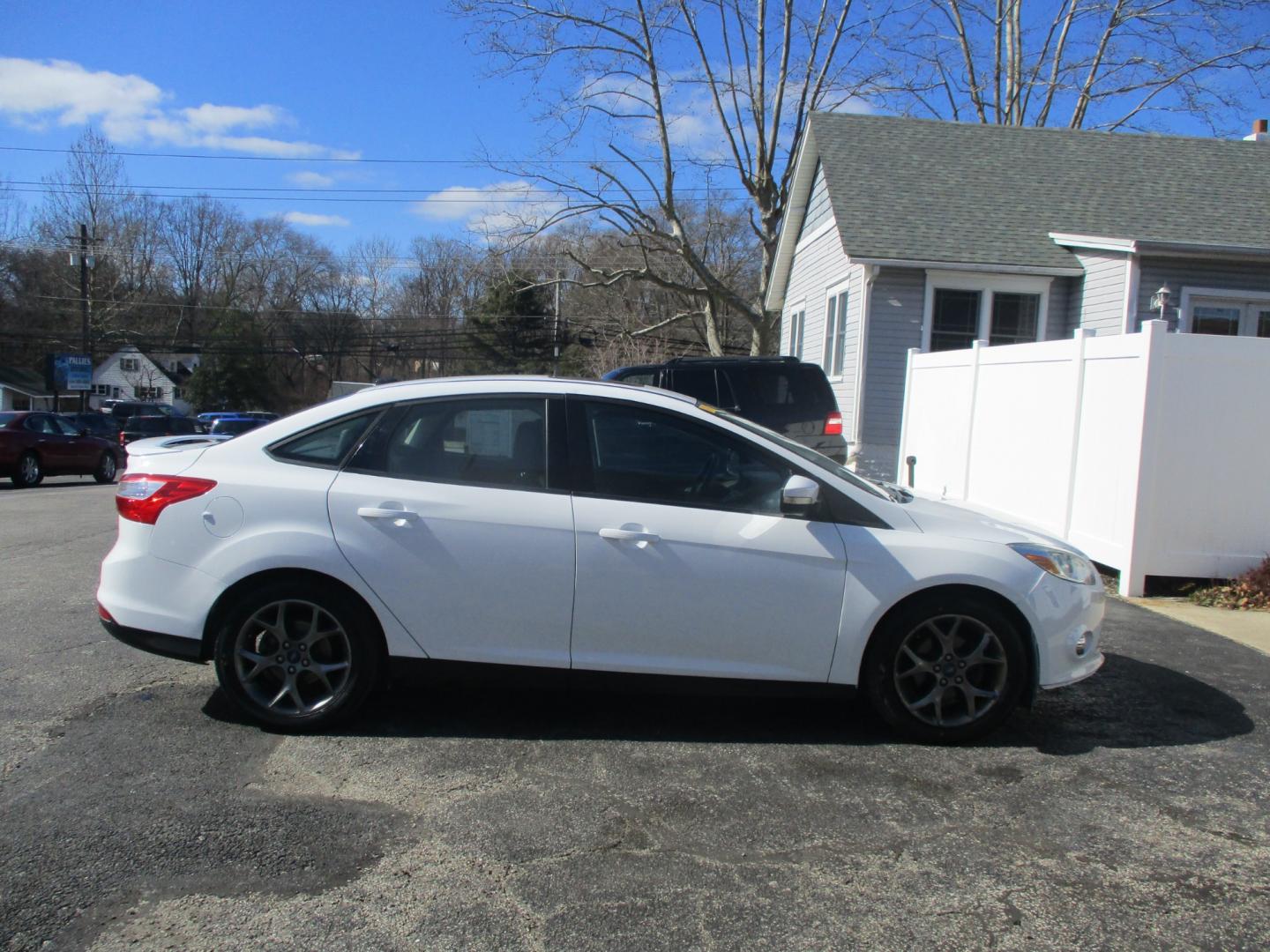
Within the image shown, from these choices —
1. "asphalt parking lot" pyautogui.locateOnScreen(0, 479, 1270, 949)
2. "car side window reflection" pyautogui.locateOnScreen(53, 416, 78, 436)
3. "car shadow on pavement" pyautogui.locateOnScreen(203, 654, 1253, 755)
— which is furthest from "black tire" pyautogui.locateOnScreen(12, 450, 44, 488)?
"car shadow on pavement" pyautogui.locateOnScreen(203, 654, 1253, 755)

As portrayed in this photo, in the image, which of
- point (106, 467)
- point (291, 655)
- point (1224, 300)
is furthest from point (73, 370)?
point (291, 655)

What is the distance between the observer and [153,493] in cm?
442

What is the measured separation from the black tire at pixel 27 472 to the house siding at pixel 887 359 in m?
16.8

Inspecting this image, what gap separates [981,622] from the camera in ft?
14.1

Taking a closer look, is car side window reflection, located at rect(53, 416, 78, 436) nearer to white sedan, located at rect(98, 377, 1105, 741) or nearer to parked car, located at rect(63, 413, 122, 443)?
parked car, located at rect(63, 413, 122, 443)

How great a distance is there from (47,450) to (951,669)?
21321 millimetres

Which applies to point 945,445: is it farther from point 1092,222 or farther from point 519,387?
point 519,387

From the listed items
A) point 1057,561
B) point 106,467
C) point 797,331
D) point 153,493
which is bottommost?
point 106,467

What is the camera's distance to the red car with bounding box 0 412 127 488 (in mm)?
19609

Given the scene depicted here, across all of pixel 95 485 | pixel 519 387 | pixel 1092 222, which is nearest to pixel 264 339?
pixel 95 485

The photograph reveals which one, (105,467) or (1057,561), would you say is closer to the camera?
(1057,561)

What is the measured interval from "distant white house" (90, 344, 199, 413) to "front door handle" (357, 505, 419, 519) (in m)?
69.8

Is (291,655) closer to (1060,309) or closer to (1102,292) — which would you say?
(1102,292)

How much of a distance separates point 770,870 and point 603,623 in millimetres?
1356
